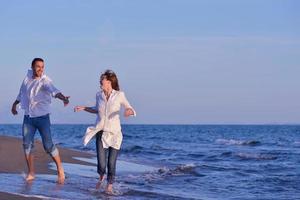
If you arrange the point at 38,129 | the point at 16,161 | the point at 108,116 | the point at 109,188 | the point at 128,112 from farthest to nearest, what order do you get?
1. the point at 16,161
2. the point at 38,129
3. the point at 109,188
4. the point at 108,116
5. the point at 128,112

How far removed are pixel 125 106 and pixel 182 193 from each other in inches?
95.5

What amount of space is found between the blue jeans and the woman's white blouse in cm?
63

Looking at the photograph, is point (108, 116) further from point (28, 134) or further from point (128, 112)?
point (28, 134)

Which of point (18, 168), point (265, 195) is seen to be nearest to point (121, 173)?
point (18, 168)

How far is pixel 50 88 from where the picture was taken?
8625 mm

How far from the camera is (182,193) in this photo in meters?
10.2

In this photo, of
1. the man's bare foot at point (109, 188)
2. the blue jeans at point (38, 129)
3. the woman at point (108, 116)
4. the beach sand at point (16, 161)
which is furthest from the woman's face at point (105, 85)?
the beach sand at point (16, 161)

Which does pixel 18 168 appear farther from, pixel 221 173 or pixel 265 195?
pixel 221 173

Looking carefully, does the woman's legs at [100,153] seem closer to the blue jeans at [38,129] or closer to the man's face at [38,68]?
the blue jeans at [38,129]

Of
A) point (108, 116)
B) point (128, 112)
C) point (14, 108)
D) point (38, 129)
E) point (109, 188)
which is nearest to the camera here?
point (128, 112)

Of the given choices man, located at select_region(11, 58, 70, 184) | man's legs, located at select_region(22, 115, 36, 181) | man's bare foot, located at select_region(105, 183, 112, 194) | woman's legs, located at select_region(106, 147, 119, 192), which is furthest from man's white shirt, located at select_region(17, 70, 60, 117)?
man's bare foot, located at select_region(105, 183, 112, 194)

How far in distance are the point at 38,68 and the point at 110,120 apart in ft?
4.20

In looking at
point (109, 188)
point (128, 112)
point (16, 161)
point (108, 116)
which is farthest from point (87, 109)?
point (16, 161)

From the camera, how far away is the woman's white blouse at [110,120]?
8.53m
